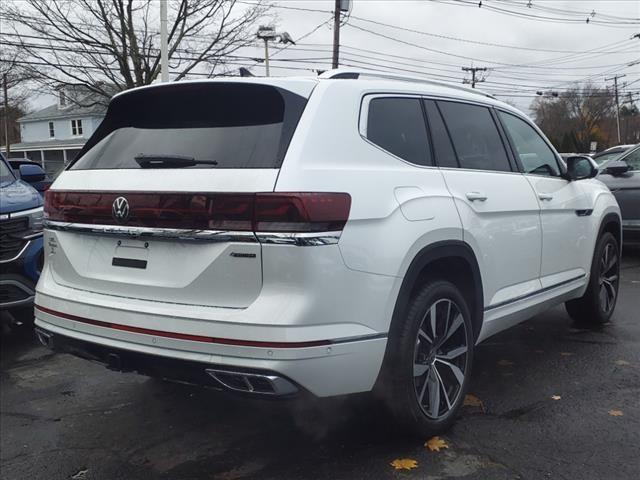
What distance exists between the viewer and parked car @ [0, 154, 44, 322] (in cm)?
528

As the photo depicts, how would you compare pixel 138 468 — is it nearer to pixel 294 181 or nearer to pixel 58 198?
pixel 58 198

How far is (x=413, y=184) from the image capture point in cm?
326

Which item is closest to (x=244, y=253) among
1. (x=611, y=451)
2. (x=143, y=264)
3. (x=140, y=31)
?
(x=143, y=264)

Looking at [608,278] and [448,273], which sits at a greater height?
[448,273]

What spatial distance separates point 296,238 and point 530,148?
107 inches

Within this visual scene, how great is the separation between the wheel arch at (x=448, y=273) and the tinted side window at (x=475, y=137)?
1.99 ft

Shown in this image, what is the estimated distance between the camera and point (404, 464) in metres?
3.20

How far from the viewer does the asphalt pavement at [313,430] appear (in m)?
3.21

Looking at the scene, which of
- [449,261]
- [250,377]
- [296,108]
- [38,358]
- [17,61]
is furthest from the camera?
[17,61]

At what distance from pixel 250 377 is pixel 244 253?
20.5 inches

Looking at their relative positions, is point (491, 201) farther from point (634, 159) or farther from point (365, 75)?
point (634, 159)

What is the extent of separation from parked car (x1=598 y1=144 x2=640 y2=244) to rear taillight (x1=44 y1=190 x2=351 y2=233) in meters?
6.98

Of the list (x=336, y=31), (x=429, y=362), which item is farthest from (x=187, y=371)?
(x=336, y=31)

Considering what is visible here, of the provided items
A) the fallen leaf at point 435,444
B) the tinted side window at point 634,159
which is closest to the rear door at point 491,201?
the fallen leaf at point 435,444
